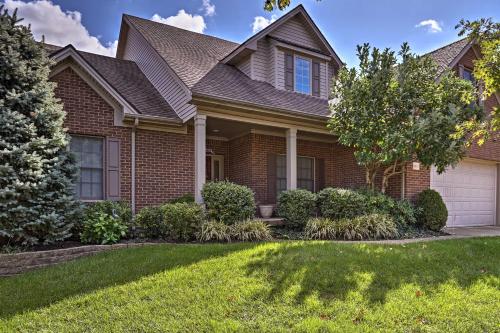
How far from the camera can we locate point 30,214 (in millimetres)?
6469

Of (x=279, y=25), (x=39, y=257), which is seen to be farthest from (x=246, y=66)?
(x=39, y=257)

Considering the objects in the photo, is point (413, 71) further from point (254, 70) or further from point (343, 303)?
point (343, 303)

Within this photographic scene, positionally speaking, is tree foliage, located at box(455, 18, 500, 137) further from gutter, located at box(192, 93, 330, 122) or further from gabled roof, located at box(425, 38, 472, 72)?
gabled roof, located at box(425, 38, 472, 72)

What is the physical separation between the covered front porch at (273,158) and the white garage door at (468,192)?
9.18 feet

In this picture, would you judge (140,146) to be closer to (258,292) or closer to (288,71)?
(288,71)

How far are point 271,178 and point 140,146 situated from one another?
452cm

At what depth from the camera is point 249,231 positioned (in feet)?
25.5

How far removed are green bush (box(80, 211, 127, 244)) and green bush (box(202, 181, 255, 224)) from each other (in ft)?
6.36

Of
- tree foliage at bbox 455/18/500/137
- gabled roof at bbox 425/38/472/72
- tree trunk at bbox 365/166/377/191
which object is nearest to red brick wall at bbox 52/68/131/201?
tree trunk at bbox 365/166/377/191

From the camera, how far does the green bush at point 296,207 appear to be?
9234mm

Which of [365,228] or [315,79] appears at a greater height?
[315,79]

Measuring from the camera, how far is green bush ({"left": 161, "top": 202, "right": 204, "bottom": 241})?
754 centimetres

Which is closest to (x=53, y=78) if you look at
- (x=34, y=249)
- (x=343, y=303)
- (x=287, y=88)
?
(x=34, y=249)

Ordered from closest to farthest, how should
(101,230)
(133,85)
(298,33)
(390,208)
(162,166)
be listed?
1. (101,230)
2. (162,166)
3. (390,208)
4. (133,85)
5. (298,33)
